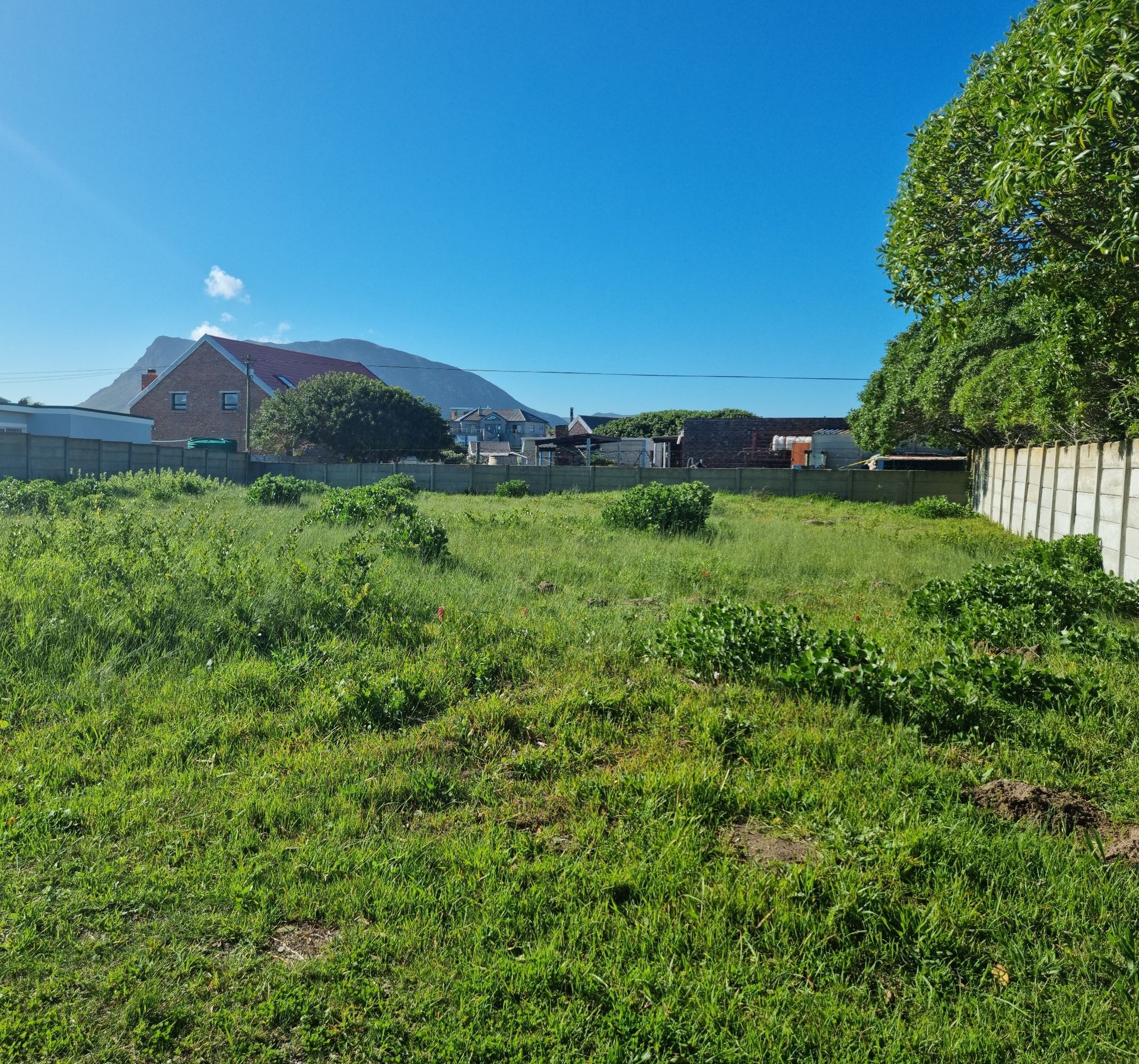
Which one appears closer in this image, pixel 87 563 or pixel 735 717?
pixel 735 717

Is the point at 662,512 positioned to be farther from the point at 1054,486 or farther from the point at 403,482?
the point at 403,482

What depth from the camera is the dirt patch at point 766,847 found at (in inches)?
102

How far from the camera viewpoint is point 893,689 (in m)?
3.90

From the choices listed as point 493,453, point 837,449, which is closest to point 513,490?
point 837,449

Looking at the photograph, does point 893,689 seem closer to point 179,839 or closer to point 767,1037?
point 767,1037

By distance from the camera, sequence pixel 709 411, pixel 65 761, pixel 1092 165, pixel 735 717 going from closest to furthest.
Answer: pixel 65 761 < pixel 735 717 < pixel 1092 165 < pixel 709 411

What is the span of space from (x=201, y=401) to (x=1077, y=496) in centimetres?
3868

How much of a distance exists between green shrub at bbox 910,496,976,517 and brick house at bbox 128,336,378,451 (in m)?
28.7

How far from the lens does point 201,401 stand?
3678 cm

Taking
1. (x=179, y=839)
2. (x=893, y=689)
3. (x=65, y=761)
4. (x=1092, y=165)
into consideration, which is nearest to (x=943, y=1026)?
(x=893, y=689)

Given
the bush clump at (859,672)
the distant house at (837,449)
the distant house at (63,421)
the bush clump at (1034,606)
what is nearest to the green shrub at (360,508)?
the bush clump at (859,672)

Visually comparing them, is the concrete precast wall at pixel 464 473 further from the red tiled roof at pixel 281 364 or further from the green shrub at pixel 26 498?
the red tiled roof at pixel 281 364

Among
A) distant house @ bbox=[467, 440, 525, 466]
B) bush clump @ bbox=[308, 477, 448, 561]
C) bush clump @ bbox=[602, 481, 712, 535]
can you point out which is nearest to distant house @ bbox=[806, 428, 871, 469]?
distant house @ bbox=[467, 440, 525, 466]

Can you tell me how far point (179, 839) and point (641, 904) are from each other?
5.72 ft
